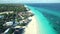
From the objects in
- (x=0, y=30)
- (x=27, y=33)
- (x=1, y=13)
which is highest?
(x=1, y=13)

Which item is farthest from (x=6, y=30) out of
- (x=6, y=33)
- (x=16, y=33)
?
(x=16, y=33)

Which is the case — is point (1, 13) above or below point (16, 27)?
above

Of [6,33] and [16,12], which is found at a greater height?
[16,12]

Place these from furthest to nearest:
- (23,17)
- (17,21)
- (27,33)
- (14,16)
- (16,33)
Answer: (23,17) < (14,16) < (17,21) < (27,33) < (16,33)

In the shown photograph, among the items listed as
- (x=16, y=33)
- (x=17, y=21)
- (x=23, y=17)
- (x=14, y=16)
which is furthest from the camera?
(x=23, y=17)

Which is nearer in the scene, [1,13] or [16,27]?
[16,27]

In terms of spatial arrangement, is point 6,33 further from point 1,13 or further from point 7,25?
point 1,13

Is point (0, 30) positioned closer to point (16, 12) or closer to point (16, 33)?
point (16, 33)

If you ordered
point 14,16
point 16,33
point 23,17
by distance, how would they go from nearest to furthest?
point 16,33 → point 14,16 → point 23,17

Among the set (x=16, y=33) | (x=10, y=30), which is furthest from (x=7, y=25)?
(x=16, y=33)

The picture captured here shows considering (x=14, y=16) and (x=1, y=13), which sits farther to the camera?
(x=14, y=16)
